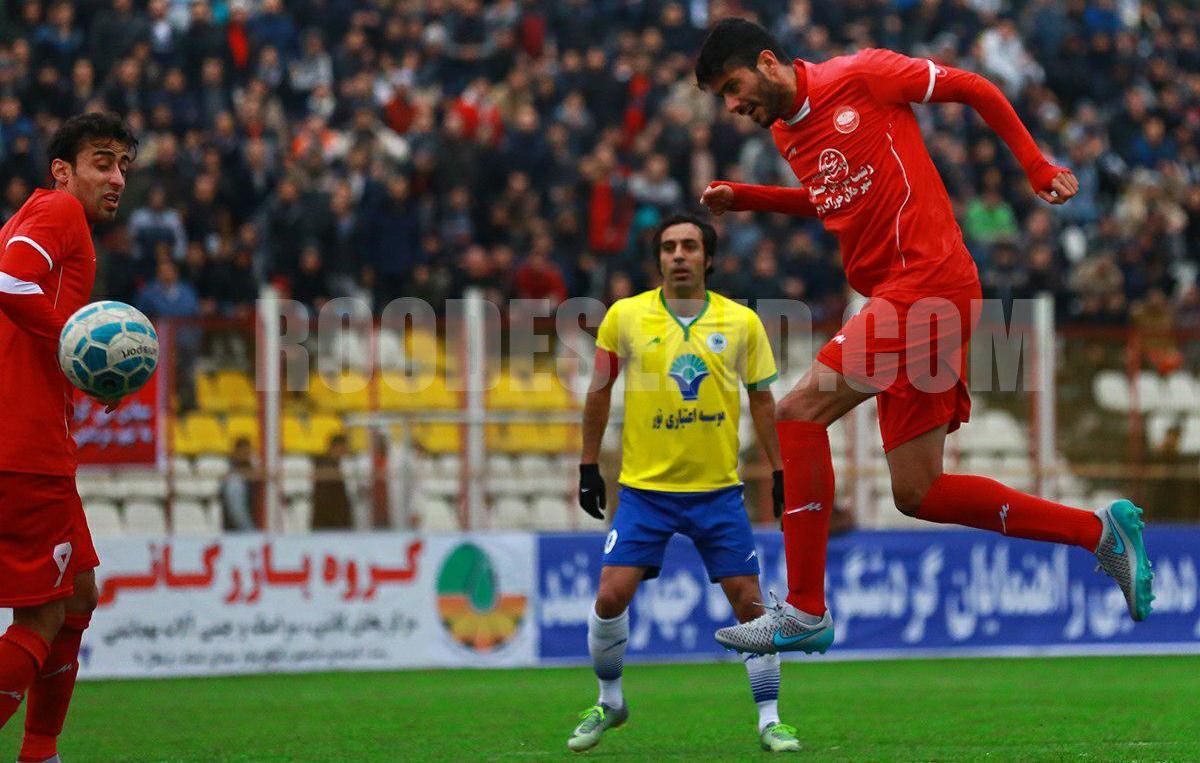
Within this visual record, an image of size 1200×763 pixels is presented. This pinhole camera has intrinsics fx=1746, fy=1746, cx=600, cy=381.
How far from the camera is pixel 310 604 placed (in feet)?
50.4

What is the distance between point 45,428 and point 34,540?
1.51 feet

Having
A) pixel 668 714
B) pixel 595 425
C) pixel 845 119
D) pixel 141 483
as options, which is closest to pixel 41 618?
pixel 595 425

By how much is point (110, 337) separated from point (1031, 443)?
11413 mm

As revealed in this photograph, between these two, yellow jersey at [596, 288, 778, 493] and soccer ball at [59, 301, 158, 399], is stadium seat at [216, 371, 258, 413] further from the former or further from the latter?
soccer ball at [59, 301, 158, 399]

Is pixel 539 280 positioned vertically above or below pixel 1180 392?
above

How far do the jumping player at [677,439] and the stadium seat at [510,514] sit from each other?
608cm

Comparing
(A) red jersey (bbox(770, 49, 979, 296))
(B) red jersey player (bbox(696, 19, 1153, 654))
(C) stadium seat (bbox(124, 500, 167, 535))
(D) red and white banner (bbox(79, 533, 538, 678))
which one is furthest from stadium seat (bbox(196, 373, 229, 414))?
(A) red jersey (bbox(770, 49, 979, 296))

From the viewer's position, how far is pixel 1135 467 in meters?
16.9

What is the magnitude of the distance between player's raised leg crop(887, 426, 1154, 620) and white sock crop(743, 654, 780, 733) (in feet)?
5.72

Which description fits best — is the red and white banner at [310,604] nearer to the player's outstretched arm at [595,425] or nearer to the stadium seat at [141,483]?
the stadium seat at [141,483]

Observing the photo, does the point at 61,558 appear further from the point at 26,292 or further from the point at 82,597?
the point at 26,292

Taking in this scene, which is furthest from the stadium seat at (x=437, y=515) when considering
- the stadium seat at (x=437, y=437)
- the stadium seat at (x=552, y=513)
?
the stadium seat at (x=552, y=513)

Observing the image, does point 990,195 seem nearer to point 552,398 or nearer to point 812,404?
point 552,398

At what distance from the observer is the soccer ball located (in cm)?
698
